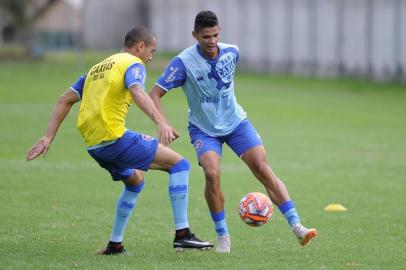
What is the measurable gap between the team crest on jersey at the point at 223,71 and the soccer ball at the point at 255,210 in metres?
1.22

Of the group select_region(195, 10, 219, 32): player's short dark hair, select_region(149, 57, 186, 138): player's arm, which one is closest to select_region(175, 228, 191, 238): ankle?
select_region(149, 57, 186, 138): player's arm

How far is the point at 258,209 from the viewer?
972 centimetres

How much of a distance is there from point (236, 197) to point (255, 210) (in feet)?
15.2

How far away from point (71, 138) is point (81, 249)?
13.9 m

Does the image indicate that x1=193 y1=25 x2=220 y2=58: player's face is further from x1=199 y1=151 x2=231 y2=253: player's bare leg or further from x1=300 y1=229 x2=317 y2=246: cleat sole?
x1=300 y1=229 x2=317 y2=246: cleat sole

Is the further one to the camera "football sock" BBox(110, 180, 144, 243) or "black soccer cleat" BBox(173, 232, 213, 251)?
"football sock" BBox(110, 180, 144, 243)

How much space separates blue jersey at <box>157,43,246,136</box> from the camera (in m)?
9.99

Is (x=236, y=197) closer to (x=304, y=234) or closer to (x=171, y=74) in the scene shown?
(x=171, y=74)

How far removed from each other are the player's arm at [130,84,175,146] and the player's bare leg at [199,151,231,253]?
100 cm

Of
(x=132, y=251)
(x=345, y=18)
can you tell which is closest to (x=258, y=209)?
(x=132, y=251)

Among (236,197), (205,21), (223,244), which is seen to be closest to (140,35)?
(205,21)

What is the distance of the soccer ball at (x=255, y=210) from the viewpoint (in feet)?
31.9

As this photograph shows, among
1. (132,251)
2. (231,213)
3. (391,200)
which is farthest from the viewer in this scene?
(391,200)

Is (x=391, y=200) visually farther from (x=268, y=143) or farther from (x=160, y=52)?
(x=160, y=52)
